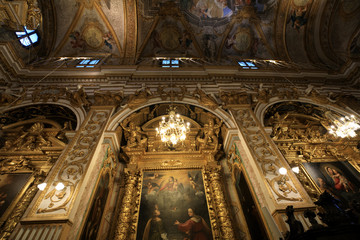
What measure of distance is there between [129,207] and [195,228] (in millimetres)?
1975

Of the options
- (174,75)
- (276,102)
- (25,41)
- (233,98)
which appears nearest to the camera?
(233,98)

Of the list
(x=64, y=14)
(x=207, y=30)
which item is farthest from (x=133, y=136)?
(x=64, y=14)

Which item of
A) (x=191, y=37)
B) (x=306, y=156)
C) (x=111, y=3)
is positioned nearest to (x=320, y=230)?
(x=306, y=156)

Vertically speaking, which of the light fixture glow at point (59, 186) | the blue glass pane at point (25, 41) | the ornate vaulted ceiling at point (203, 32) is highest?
the ornate vaulted ceiling at point (203, 32)

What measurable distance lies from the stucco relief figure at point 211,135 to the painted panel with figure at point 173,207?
1072mm

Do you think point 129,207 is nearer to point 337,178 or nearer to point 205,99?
Result: point 205,99

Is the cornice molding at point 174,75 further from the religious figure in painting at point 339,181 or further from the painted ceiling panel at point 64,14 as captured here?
the religious figure in painting at point 339,181

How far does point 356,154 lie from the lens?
6551mm

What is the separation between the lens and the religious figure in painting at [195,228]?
468cm

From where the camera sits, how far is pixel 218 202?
213 inches

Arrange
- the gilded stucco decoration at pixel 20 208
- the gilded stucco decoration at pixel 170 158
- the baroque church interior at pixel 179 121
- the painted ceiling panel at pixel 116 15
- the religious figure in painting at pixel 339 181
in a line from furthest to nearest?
1. the painted ceiling panel at pixel 116 15
2. the religious figure in painting at pixel 339 181
3. the gilded stucco decoration at pixel 170 158
4. the gilded stucco decoration at pixel 20 208
5. the baroque church interior at pixel 179 121

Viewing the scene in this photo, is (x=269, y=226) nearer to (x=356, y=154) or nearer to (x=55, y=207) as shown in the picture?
(x=55, y=207)

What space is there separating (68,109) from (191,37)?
795 centimetres


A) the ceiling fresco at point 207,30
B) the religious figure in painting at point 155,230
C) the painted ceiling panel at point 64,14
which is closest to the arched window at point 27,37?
the ceiling fresco at point 207,30
